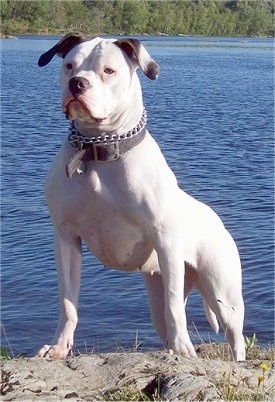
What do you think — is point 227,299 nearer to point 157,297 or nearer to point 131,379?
point 157,297

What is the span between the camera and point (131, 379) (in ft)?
15.0

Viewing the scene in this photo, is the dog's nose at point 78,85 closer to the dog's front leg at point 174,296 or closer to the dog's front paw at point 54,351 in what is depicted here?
the dog's front leg at point 174,296

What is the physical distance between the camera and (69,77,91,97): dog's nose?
4.92m

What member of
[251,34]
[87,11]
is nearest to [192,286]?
[87,11]

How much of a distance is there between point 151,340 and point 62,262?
4190 millimetres

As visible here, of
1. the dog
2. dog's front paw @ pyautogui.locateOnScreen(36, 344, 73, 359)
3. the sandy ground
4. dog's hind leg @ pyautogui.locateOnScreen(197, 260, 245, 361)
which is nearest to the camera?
the sandy ground

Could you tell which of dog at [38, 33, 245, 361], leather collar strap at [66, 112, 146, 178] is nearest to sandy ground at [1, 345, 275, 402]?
dog at [38, 33, 245, 361]

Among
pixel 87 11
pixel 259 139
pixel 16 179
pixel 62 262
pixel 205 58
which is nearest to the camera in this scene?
pixel 62 262

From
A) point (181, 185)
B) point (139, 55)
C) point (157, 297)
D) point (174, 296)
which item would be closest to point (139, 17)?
point (181, 185)

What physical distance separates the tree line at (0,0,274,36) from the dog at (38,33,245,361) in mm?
28377

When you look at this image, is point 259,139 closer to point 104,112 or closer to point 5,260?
point 5,260

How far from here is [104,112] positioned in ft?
16.6

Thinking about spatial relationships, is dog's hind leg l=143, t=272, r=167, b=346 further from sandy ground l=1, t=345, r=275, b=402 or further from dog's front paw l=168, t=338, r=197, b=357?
sandy ground l=1, t=345, r=275, b=402

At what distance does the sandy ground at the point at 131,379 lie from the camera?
441cm
